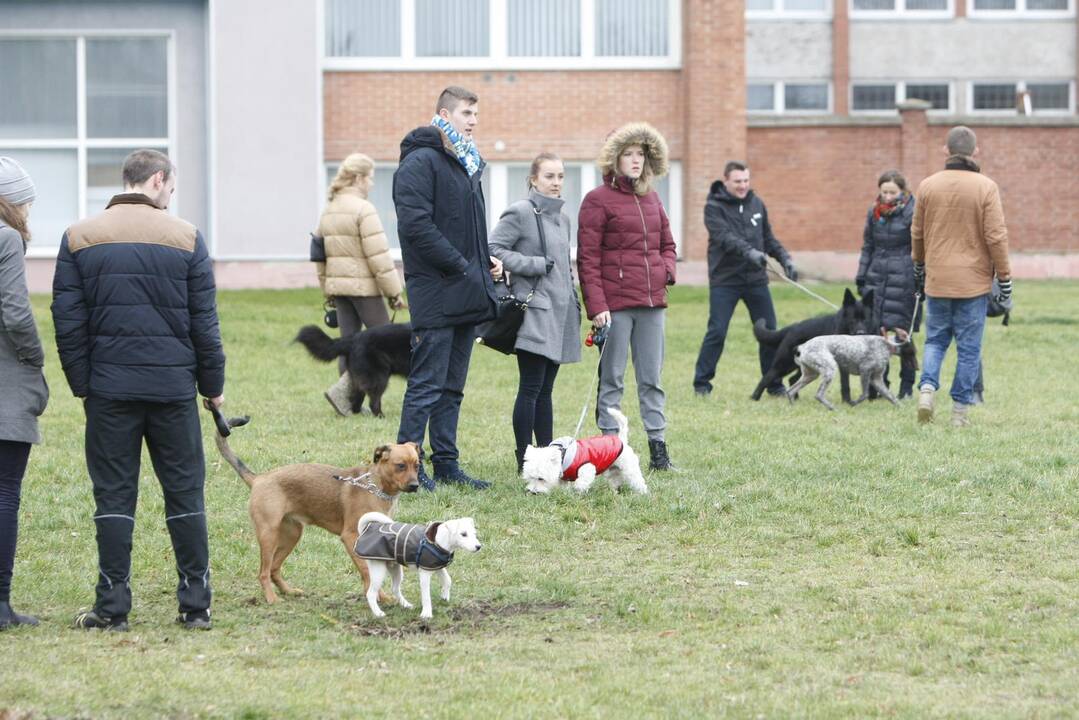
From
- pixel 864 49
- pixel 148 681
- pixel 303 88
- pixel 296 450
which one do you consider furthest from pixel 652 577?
pixel 864 49

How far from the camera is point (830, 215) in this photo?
26.2m

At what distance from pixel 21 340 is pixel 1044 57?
3591 centimetres

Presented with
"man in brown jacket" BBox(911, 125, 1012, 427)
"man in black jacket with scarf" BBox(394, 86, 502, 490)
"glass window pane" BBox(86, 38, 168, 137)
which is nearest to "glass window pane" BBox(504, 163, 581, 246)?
"glass window pane" BBox(86, 38, 168, 137)

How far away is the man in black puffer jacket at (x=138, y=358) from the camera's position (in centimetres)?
621

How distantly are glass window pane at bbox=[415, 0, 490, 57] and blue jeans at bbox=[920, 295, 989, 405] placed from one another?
14.3m

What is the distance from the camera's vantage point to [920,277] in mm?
12375

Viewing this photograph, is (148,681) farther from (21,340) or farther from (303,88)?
(303,88)

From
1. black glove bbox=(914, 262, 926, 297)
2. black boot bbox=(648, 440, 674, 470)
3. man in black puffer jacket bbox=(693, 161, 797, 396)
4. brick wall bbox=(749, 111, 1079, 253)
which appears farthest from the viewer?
brick wall bbox=(749, 111, 1079, 253)

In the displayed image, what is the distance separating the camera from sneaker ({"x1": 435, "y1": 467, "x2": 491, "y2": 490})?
9281mm

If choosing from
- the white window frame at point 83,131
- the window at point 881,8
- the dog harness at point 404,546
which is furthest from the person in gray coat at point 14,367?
the window at point 881,8

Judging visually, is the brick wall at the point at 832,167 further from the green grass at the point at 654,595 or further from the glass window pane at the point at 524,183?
the green grass at the point at 654,595

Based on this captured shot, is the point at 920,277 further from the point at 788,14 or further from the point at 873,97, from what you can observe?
the point at 873,97

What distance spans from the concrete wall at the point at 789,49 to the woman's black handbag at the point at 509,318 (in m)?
30.7

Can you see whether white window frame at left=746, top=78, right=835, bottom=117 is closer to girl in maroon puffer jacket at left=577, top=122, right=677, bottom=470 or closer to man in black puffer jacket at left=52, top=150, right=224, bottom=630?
girl in maroon puffer jacket at left=577, top=122, right=677, bottom=470
